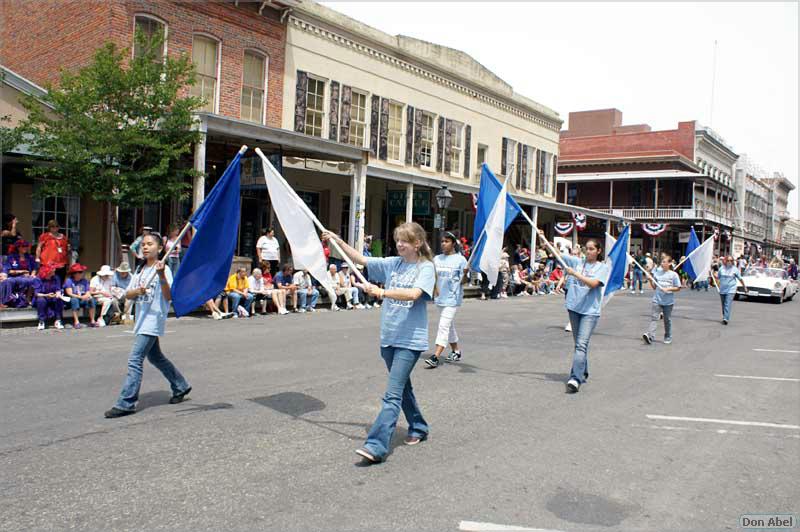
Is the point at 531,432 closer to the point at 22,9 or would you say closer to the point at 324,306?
the point at 324,306

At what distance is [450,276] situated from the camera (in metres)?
9.12

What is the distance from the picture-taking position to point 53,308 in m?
12.2

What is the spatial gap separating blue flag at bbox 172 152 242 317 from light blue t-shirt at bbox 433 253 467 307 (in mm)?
3291

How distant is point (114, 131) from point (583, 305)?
9932mm

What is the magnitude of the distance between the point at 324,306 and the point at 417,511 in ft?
46.7

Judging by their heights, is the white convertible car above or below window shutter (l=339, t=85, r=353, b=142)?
below

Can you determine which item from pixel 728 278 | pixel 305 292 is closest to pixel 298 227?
pixel 305 292

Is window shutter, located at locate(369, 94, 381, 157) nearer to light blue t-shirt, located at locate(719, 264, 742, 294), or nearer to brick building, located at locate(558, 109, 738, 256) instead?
light blue t-shirt, located at locate(719, 264, 742, 294)

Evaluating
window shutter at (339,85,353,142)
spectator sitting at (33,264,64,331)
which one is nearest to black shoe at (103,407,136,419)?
spectator sitting at (33,264,64,331)

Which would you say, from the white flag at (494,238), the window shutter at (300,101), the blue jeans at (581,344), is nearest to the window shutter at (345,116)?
the window shutter at (300,101)

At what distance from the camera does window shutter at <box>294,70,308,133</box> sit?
828 inches

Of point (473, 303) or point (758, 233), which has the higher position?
point (758, 233)

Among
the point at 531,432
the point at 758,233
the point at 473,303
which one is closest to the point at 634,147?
the point at 758,233

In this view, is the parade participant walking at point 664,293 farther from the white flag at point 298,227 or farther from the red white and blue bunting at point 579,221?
the red white and blue bunting at point 579,221
